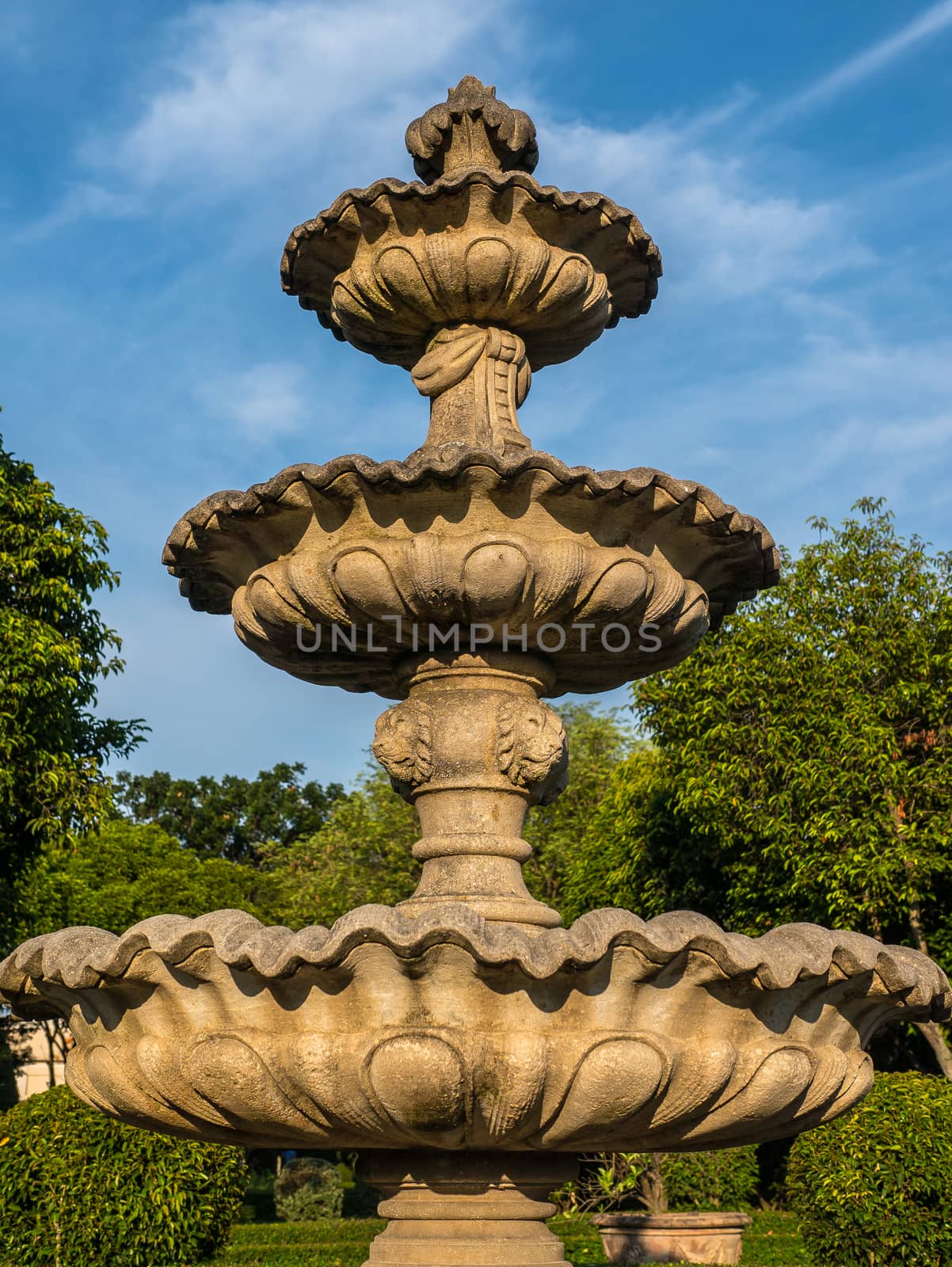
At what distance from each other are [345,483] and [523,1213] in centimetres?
275

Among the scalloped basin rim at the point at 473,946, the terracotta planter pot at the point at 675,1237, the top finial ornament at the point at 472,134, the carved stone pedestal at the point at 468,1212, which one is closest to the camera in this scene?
the scalloped basin rim at the point at 473,946

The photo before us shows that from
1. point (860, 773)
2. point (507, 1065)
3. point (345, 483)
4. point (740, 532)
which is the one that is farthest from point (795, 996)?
point (860, 773)

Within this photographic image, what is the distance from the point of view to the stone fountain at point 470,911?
4035mm

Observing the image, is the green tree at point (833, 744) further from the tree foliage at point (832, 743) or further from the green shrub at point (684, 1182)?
the green shrub at point (684, 1182)

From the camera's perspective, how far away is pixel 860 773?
18141 mm

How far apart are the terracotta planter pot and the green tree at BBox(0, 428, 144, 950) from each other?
8.29 m

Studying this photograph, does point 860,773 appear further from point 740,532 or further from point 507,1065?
point 507,1065

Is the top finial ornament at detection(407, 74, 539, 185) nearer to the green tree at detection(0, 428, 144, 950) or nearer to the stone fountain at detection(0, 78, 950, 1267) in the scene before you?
the stone fountain at detection(0, 78, 950, 1267)

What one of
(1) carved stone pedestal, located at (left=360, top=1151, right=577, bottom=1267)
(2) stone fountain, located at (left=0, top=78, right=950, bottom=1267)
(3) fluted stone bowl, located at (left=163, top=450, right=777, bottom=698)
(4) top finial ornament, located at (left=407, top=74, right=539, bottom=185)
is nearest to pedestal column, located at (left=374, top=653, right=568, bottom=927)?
(2) stone fountain, located at (left=0, top=78, right=950, bottom=1267)

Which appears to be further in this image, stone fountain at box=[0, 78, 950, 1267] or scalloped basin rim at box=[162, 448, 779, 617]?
scalloped basin rim at box=[162, 448, 779, 617]

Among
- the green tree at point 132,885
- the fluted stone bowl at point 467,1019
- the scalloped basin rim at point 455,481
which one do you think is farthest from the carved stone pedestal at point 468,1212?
the green tree at point 132,885

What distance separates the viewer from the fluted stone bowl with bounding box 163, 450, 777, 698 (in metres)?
4.76

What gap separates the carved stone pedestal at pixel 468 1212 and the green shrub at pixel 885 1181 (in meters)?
6.79

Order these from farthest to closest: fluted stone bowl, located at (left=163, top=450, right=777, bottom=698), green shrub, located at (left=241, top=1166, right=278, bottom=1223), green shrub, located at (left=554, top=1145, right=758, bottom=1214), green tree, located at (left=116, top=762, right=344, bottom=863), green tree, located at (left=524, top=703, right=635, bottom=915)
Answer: green tree, located at (left=116, top=762, right=344, bottom=863), green tree, located at (left=524, top=703, right=635, bottom=915), green shrub, located at (left=241, top=1166, right=278, bottom=1223), green shrub, located at (left=554, top=1145, right=758, bottom=1214), fluted stone bowl, located at (left=163, top=450, right=777, bottom=698)
